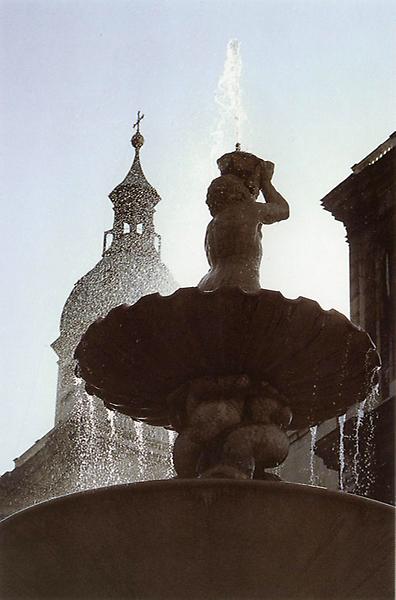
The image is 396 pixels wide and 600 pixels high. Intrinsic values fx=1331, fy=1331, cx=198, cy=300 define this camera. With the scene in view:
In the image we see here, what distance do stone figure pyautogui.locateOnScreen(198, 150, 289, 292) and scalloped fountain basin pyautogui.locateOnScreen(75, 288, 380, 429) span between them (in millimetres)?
543

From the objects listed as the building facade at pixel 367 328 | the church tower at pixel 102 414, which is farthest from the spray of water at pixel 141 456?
the building facade at pixel 367 328

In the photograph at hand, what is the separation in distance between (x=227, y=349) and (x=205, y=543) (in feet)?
4.10

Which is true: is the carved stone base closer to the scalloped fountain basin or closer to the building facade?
the scalloped fountain basin

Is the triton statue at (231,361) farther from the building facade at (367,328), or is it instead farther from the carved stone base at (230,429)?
the building facade at (367,328)

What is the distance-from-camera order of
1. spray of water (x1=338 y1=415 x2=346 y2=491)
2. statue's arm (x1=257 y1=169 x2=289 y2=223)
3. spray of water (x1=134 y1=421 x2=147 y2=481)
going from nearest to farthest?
statue's arm (x1=257 y1=169 x2=289 y2=223), spray of water (x1=338 y1=415 x2=346 y2=491), spray of water (x1=134 y1=421 x2=147 y2=481)

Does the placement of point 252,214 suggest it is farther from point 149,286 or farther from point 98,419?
point 149,286

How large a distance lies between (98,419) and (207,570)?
36.6 meters

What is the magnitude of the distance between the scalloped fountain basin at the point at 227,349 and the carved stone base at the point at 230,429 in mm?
76

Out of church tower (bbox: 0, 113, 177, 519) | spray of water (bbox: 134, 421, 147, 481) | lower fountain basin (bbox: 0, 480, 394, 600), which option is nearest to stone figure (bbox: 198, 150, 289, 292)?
lower fountain basin (bbox: 0, 480, 394, 600)

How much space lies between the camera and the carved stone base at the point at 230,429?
6582 millimetres

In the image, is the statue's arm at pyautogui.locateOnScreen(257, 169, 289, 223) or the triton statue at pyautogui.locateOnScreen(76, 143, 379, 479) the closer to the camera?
the triton statue at pyautogui.locateOnScreen(76, 143, 379, 479)

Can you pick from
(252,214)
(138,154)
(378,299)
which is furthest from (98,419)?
(252,214)

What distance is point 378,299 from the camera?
48.8ft

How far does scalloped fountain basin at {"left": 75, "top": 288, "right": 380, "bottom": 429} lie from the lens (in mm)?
6344
